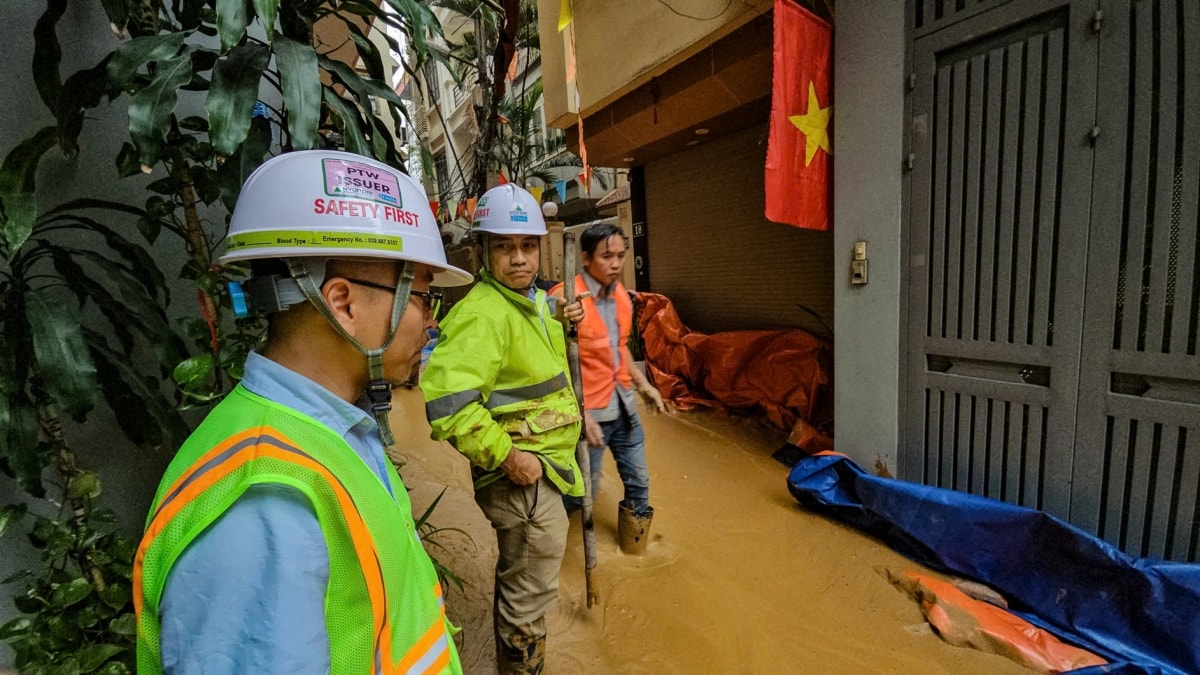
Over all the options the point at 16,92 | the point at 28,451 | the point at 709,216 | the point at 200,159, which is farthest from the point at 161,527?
the point at 709,216

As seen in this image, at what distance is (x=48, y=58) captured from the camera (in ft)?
5.01

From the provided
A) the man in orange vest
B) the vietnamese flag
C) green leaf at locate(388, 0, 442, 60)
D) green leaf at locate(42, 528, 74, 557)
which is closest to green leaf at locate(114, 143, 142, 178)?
green leaf at locate(388, 0, 442, 60)

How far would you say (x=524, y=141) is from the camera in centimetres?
1010

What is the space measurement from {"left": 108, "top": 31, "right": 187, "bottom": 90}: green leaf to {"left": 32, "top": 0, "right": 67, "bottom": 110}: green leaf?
0.91ft

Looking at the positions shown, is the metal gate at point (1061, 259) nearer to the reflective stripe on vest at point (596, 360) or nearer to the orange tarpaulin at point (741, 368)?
the orange tarpaulin at point (741, 368)

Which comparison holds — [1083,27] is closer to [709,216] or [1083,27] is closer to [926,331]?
[926,331]

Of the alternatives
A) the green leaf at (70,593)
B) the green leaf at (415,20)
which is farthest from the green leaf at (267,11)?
the green leaf at (70,593)

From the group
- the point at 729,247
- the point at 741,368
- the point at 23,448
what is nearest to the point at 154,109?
the point at 23,448

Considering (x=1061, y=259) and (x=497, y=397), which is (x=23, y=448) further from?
(x=1061, y=259)

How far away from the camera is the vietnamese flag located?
10.3 ft

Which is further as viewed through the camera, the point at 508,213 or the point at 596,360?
the point at 596,360

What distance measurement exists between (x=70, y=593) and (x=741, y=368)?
4955mm

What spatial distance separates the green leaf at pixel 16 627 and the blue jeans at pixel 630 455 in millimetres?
2343

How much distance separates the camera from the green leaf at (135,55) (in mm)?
1415
